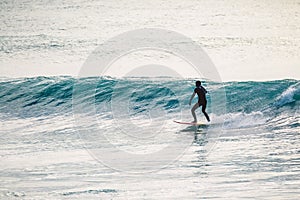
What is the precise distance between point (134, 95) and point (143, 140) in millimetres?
8500

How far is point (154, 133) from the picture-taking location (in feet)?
73.6

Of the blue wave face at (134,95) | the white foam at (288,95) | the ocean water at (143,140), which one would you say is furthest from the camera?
the blue wave face at (134,95)

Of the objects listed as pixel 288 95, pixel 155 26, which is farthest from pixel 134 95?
pixel 155 26

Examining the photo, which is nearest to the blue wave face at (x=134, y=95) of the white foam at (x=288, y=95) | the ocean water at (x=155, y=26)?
the white foam at (x=288, y=95)

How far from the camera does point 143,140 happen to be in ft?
68.6

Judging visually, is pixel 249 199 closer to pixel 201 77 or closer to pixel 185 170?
pixel 185 170

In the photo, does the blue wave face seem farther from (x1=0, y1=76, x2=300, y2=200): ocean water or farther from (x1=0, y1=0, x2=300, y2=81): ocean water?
(x1=0, y1=0, x2=300, y2=81): ocean water

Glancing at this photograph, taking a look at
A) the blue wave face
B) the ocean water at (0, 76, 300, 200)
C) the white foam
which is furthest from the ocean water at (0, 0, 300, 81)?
the ocean water at (0, 76, 300, 200)

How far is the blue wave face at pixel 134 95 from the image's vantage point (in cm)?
2564

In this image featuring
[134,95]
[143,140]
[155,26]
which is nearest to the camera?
[143,140]

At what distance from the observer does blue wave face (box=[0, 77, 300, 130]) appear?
25.6 meters

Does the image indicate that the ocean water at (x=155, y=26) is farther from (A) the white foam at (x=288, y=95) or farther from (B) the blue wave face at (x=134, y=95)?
(A) the white foam at (x=288, y=95)

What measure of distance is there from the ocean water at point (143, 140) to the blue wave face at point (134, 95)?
0.04 metres

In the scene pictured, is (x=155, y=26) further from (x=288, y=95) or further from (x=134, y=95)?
(x=288, y=95)
